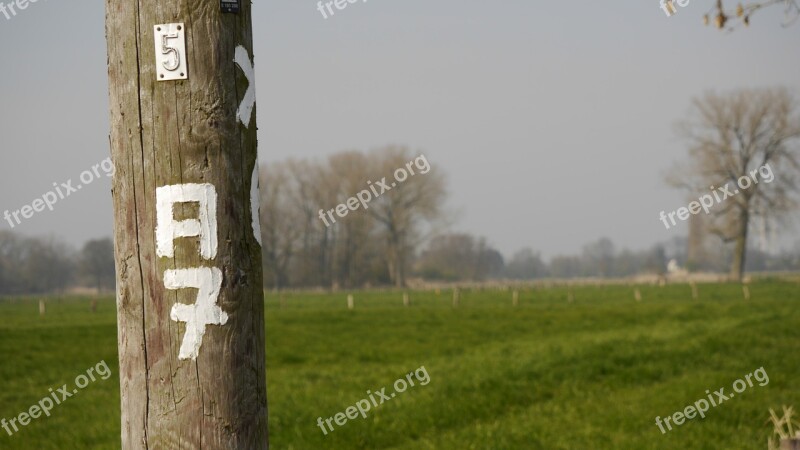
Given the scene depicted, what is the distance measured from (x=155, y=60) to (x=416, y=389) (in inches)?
474

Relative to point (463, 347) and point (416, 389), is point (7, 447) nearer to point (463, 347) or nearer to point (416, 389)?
point (416, 389)

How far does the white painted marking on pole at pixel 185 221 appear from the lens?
10.1 ft

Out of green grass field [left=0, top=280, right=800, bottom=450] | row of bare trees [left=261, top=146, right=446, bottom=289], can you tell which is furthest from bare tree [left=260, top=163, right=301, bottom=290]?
green grass field [left=0, top=280, right=800, bottom=450]

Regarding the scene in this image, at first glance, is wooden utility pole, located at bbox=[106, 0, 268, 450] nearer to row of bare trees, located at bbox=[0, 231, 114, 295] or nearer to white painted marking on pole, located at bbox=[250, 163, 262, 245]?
white painted marking on pole, located at bbox=[250, 163, 262, 245]

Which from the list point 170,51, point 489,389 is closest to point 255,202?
point 170,51

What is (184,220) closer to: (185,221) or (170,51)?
(185,221)

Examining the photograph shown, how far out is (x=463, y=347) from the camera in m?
27.0

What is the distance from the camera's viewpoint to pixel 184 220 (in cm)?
306

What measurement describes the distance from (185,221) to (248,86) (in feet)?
1.76

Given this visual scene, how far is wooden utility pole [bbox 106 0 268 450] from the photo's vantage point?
10.1 ft

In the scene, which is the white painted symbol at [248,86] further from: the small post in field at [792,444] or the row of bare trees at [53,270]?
the row of bare trees at [53,270]

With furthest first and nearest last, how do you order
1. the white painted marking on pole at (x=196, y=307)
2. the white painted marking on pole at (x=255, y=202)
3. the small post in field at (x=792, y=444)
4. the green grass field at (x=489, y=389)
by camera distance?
1. the green grass field at (x=489, y=389)
2. the small post in field at (x=792, y=444)
3. the white painted marking on pole at (x=255, y=202)
4. the white painted marking on pole at (x=196, y=307)

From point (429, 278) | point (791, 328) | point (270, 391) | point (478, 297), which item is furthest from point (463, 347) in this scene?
point (429, 278)

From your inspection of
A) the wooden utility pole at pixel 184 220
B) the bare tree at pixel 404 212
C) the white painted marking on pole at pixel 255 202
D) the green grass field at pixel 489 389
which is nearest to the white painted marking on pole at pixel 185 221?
the wooden utility pole at pixel 184 220
